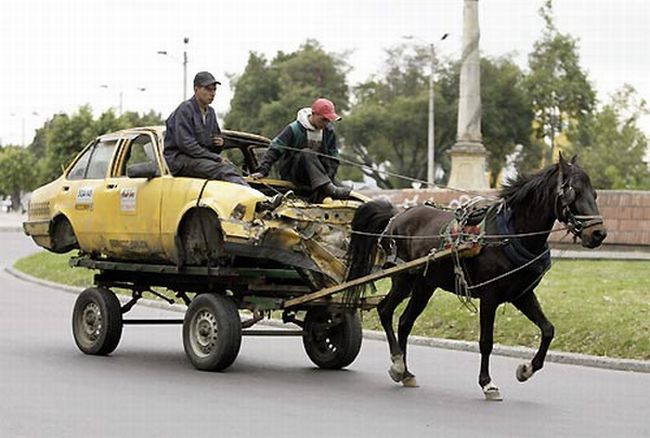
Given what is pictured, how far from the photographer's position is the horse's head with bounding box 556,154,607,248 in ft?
33.9

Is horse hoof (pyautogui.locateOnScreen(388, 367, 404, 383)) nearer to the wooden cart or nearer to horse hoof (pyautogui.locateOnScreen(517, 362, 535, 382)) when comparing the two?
the wooden cart

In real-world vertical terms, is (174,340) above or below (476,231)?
below

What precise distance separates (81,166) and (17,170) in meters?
100

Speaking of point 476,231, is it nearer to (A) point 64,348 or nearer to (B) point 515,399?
(B) point 515,399

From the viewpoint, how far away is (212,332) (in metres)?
12.2

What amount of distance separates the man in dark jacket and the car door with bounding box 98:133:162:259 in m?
0.33

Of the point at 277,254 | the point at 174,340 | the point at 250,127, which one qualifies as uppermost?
the point at 250,127

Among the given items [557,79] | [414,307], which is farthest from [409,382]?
[557,79]

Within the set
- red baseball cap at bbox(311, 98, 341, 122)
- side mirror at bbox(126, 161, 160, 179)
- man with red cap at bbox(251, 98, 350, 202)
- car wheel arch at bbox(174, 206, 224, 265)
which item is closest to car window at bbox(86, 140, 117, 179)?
side mirror at bbox(126, 161, 160, 179)

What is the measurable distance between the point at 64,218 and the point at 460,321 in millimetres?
5187

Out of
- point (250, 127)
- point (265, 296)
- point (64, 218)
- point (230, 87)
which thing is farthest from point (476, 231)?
point (230, 87)

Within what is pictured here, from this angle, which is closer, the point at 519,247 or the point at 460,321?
the point at 519,247

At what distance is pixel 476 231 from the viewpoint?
1111cm

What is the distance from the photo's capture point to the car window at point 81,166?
1419 cm
